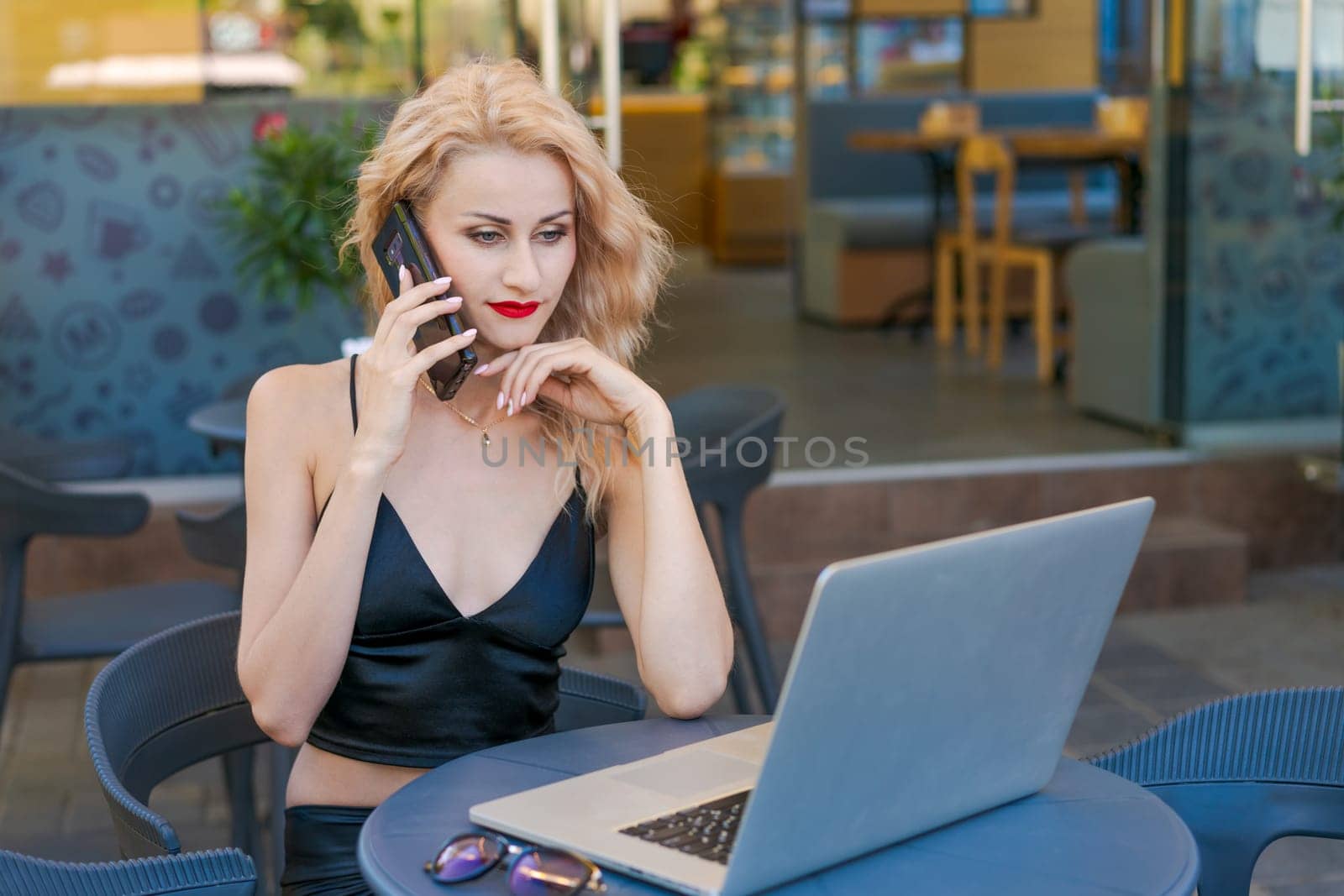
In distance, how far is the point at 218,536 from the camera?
115 inches

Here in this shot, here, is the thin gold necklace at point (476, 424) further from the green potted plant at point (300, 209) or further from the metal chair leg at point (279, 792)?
the green potted plant at point (300, 209)

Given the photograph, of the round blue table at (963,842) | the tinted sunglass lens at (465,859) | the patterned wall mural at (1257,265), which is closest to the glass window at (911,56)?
the patterned wall mural at (1257,265)

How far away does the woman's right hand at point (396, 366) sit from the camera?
5.21 ft

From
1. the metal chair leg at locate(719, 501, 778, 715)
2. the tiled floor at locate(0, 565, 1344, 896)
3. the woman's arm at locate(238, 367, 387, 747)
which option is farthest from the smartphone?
the tiled floor at locate(0, 565, 1344, 896)

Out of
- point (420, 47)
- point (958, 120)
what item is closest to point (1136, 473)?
point (420, 47)

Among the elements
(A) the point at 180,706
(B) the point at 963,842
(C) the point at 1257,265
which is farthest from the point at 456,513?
(C) the point at 1257,265

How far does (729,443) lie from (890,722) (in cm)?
197

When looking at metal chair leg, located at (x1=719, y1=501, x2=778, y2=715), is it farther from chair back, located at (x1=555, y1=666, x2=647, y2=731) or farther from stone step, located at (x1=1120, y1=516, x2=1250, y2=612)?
stone step, located at (x1=1120, y1=516, x2=1250, y2=612)

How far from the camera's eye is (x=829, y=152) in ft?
31.1

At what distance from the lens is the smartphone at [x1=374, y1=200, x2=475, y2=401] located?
66.0 inches

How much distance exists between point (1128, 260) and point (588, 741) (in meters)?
4.37

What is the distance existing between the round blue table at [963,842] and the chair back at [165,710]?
0.30 meters

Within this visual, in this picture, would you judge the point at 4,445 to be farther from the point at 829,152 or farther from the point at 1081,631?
the point at 829,152

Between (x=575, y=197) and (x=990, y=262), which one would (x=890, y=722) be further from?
(x=990, y=262)
